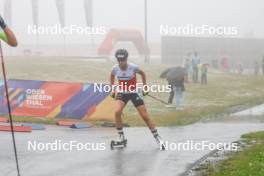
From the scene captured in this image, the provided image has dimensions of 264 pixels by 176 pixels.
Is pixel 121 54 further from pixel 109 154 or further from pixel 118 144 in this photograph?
pixel 109 154

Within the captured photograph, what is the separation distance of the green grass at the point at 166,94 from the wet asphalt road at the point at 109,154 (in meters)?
2.25

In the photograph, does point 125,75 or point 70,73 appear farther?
point 70,73

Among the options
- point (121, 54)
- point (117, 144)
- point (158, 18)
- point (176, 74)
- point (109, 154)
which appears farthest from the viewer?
point (158, 18)

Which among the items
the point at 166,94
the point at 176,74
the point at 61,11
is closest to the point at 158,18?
the point at 61,11

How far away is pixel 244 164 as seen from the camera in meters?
10.2

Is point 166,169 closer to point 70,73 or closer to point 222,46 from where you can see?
point 70,73

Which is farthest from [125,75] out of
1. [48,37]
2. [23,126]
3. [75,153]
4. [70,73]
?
[48,37]

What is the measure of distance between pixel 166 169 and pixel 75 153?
2.54 meters

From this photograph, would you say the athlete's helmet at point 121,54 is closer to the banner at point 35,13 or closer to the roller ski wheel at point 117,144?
the roller ski wheel at point 117,144

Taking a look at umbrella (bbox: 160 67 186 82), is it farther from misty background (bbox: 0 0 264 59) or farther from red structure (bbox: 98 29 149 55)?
misty background (bbox: 0 0 264 59)

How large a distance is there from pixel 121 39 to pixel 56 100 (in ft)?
122

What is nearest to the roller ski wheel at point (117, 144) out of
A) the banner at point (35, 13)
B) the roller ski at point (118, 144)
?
the roller ski at point (118, 144)

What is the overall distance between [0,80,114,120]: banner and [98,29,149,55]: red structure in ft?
114

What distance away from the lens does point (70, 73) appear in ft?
132
